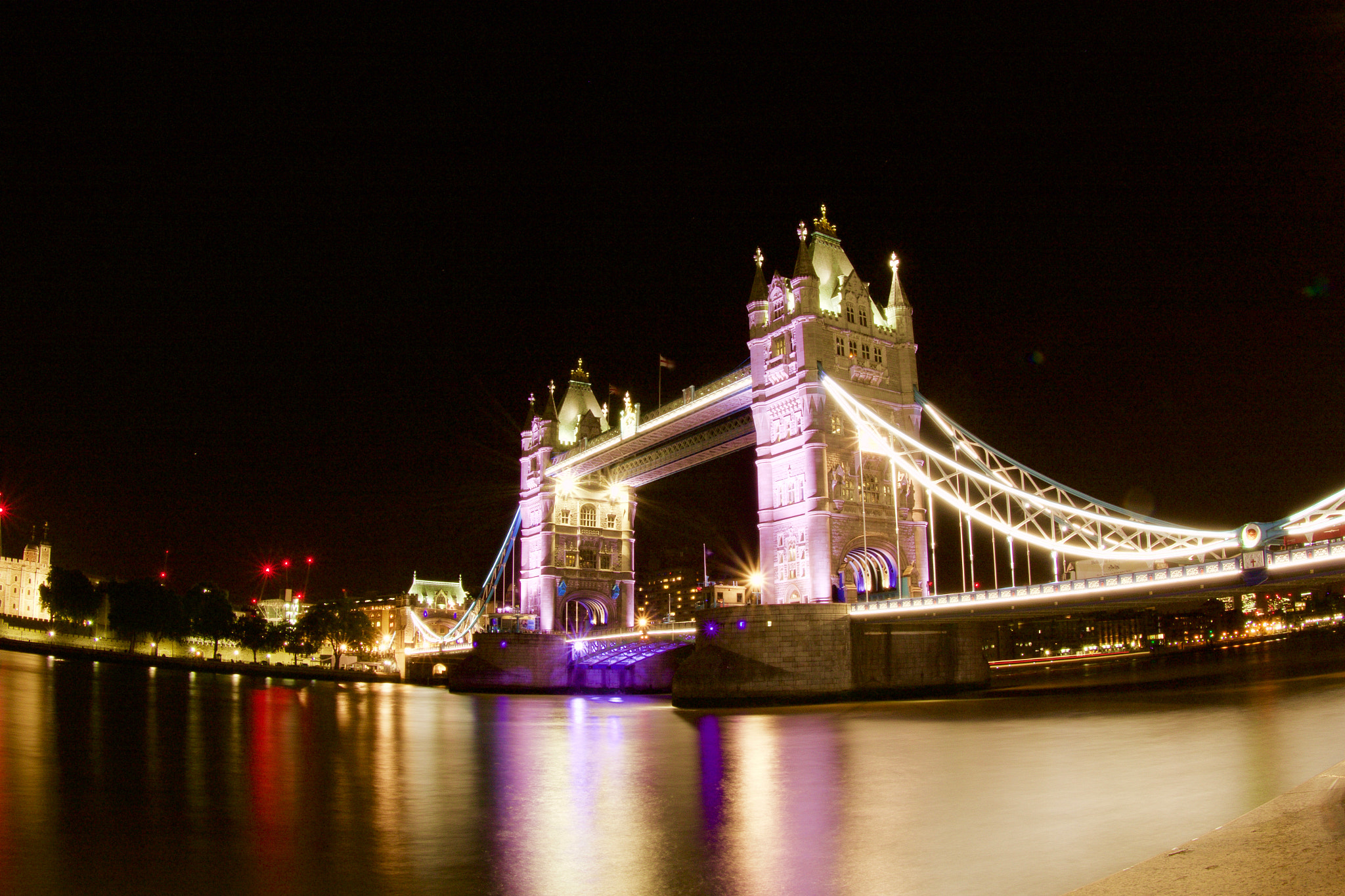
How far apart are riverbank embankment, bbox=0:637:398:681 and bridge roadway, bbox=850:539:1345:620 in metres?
54.0

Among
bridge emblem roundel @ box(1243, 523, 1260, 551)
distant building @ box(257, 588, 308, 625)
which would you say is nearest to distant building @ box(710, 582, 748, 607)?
bridge emblem roundel @ box(1243, 523, 1260, 551)

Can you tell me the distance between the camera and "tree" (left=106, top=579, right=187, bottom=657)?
83.2m

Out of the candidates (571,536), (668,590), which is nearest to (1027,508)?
(571,536)

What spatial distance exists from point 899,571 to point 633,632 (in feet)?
65.1

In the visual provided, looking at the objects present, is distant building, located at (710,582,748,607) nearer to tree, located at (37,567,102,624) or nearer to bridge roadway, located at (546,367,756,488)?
bridge roadway, located at (546,367,756,488)

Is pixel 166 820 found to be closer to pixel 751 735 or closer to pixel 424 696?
pixel 751 735

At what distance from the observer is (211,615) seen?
88.3 meters

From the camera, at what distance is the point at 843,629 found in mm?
34719

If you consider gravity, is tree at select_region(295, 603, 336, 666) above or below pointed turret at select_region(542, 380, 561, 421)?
below

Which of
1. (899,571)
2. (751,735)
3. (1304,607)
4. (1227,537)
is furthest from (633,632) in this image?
(1304,607)

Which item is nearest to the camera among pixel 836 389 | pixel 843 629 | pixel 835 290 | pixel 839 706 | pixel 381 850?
pixel 381 850

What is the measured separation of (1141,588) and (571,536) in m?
42.9

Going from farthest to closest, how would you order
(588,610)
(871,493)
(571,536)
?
(588,610), (571,536), (871,493)

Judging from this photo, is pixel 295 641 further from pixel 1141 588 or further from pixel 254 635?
pixel 1141 588
